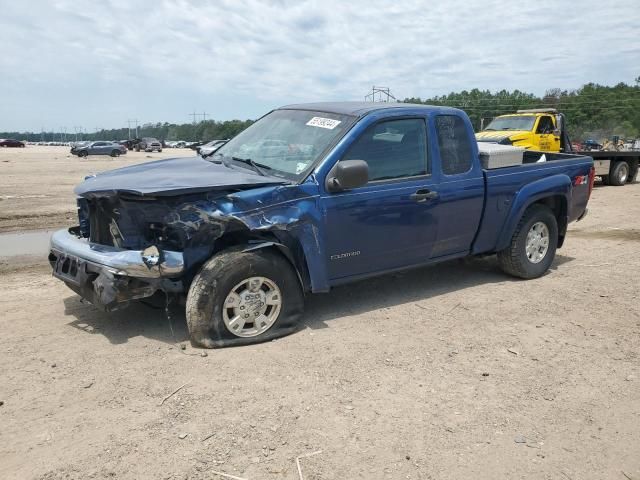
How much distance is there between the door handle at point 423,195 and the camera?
5004mm

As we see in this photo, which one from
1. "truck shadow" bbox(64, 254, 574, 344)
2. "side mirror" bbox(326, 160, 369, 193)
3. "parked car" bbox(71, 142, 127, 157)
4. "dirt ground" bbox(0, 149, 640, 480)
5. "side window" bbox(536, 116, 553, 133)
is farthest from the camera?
"parked car" bbox(71, 142, 127, 157)

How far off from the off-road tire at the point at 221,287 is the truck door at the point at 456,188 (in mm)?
1818

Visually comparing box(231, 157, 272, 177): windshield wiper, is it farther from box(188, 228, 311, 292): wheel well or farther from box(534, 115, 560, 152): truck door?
box(534, 115, 560, 152): truck door

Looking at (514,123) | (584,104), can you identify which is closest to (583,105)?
(584,104)

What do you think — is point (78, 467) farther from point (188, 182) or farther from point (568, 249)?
point (568, 249)

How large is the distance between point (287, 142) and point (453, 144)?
1.68 metres

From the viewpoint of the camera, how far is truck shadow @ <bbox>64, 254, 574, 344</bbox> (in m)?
4.55

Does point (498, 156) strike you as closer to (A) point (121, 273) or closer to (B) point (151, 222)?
(B) point (151, 222)

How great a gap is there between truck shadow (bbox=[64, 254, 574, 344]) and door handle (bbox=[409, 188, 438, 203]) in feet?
3.55

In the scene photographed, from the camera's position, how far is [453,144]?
540cm

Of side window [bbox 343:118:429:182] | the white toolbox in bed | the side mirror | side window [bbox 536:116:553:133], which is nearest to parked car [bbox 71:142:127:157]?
side window [bbox 536:116:553:133]

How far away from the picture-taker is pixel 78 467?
2.80 meters

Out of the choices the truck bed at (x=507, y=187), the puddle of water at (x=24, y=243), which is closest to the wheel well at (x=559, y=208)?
the truck bed at (x=507, y=187)

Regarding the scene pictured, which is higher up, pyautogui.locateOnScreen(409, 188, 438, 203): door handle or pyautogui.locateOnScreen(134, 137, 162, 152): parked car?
pyautogui.locateOnScreen(134, 137, 162, 152): parked car
